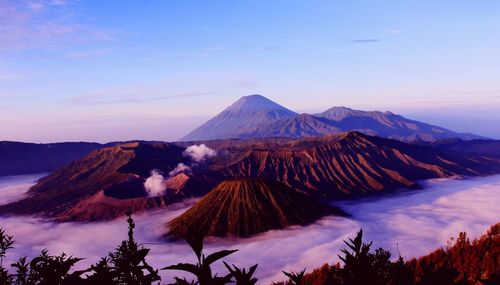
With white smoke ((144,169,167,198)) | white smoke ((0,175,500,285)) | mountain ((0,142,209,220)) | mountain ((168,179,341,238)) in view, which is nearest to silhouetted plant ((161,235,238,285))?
white smoke ((0,175,500,285))

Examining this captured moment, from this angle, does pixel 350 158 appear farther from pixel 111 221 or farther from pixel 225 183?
pixel 111 221

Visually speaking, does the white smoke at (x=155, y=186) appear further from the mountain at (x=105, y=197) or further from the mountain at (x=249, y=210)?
the mountain at (x=249, y=210)

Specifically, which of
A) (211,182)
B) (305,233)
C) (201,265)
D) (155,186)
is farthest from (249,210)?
(201,265)

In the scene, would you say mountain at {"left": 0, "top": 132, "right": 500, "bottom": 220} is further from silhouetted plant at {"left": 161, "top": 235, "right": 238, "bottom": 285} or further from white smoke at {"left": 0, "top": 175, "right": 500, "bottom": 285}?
silhouetted plant at {"left": 161, "top": 235, "right": 238, "bottom": 285}

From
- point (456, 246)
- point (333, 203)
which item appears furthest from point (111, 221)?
point (456, 246)

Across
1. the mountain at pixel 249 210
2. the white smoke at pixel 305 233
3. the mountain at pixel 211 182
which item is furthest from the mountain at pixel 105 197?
the mountain at pixel 249 210
